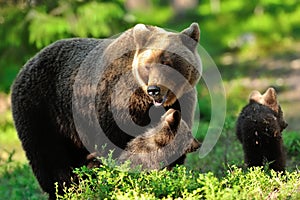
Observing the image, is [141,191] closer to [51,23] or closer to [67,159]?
[67,159]

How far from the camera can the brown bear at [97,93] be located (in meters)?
6.79

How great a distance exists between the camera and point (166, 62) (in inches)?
264

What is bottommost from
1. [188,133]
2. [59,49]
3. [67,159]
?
[67,159]

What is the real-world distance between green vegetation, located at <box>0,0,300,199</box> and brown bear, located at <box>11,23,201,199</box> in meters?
0.51

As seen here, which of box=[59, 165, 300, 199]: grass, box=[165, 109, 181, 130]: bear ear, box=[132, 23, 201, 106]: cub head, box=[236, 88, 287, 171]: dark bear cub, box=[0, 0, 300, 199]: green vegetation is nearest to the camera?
box=[59, 165, 300, 199]: grass

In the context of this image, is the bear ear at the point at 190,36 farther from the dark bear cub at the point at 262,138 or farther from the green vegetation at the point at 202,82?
the green vegetation at the point at 202,82

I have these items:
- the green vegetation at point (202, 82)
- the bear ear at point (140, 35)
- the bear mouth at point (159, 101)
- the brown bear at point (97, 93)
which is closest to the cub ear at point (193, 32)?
the brown bear at point (97, 93)

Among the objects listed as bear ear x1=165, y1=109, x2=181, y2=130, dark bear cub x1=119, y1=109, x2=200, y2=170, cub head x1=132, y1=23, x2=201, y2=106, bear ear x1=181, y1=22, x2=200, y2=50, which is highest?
bear ear x1=181, y1=22, x2=200, y2=50

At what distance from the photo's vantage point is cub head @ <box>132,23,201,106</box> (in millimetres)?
6648

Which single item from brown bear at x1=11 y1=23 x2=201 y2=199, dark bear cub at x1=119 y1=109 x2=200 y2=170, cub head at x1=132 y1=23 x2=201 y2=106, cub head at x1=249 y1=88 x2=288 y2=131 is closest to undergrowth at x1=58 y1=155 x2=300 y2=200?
dark bear cub at x1=119 y1=109 x2=200 y2=170

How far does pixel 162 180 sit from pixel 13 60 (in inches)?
359

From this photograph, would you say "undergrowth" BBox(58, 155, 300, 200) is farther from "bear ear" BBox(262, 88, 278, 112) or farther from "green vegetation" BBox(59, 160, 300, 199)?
"bear ear" BBox(262, 88, 278, 112)

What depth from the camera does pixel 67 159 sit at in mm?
7672

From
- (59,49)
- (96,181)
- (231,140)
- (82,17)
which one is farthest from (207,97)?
(96,181)
